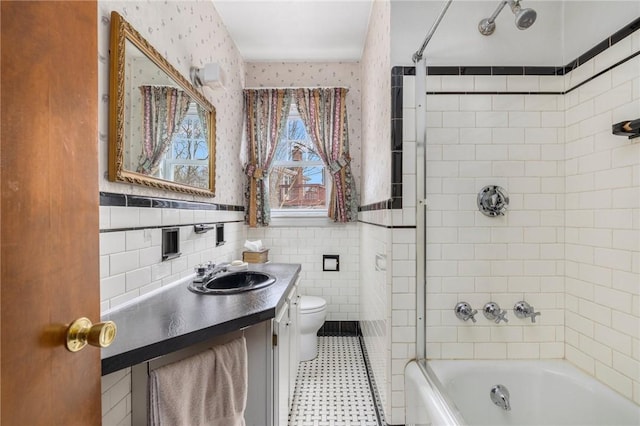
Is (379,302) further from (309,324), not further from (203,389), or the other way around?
(203,389)

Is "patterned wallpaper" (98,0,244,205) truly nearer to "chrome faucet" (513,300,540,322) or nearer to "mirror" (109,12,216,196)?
"mirror" (109,12,216,196)

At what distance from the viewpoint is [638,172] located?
120 cm

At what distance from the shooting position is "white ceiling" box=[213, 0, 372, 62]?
207 cm

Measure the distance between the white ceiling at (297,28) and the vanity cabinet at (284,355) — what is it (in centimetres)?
194

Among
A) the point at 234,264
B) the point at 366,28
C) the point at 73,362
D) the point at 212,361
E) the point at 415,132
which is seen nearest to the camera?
the point at 73,362

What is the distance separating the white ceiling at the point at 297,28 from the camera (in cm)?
207

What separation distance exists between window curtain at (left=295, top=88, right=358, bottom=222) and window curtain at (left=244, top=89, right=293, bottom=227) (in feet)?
0.62

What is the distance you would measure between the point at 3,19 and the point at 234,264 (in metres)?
1.65

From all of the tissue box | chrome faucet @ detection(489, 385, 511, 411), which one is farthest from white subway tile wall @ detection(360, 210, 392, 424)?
the tissue box

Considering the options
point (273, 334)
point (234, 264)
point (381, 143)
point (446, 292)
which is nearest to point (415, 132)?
point (381, 143)

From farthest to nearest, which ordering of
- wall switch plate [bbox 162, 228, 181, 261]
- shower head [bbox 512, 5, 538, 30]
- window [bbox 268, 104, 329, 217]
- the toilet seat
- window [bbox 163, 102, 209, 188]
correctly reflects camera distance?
window [bbox 268, 104, 329, 217] → the toilet seat → window [bbox 163, 102, 209, 188] → wall switch plate [bbox 162, 228, 181, 261] → shower head [bbox 512, 5, 538, 30]

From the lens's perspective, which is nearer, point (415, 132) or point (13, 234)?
point (13, 234)

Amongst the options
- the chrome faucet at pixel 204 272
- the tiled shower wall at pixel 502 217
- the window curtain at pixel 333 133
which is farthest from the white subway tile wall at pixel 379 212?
the chrome faucet at pixel 204 272

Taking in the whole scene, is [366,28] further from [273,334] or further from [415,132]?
[273,334]
